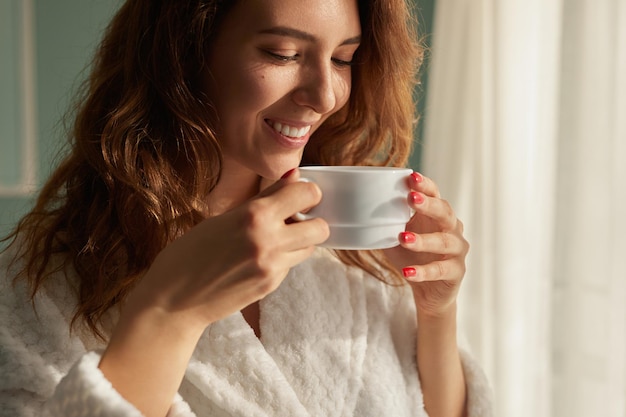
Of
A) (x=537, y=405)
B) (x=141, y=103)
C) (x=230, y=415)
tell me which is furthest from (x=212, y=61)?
(x=537, y=405)

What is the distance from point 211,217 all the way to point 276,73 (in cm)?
28

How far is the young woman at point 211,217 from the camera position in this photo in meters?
1.05

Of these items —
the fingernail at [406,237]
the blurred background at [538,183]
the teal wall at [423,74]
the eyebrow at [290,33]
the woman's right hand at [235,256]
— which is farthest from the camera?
the teal wall at [423,74]

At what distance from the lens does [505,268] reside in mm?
1963

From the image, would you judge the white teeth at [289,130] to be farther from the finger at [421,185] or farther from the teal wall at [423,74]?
the teal wall at [423,74]

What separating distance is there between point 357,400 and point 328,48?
1.93 feet

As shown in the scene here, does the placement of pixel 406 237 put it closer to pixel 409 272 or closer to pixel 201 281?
pixel 409 272

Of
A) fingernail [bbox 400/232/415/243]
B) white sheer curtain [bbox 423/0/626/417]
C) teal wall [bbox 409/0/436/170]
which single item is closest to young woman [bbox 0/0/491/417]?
fingernail [bbox 400/232/415/243]

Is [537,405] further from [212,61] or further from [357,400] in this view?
[212,61]

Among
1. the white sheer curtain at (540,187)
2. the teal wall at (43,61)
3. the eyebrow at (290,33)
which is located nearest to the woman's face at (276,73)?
the eyebrow at (290,33)

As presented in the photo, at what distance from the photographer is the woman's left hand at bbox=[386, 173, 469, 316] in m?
1.03

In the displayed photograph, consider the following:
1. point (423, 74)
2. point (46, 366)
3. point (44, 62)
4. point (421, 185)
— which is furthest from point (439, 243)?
point (44, 62)

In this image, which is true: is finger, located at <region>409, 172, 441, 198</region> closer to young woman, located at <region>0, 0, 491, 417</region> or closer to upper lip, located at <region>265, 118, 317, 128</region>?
young woman, located at <region>0, 0, 491, 417</region>

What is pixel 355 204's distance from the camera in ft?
3.03
